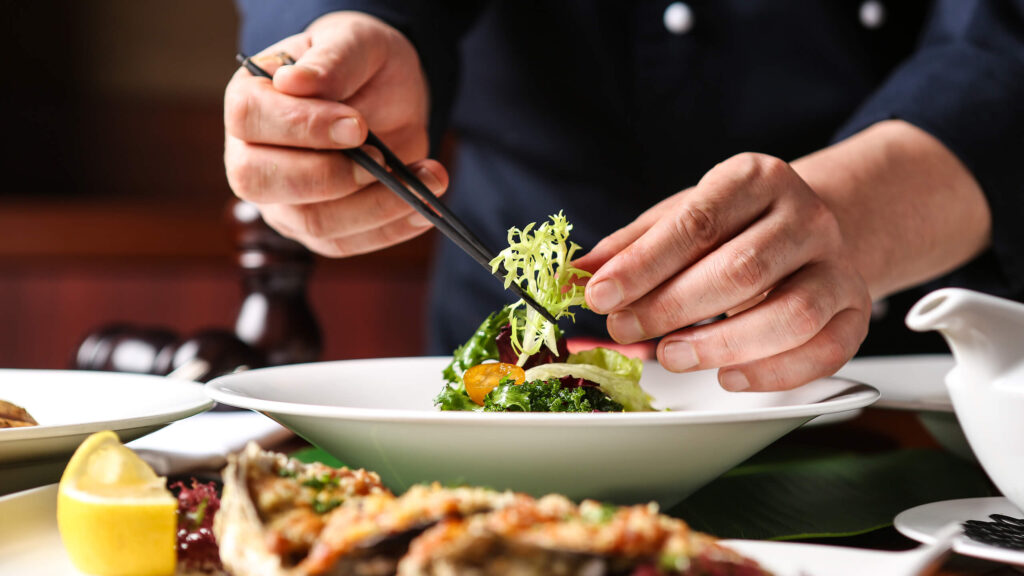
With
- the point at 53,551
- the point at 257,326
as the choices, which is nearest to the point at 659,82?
the point at 257,326

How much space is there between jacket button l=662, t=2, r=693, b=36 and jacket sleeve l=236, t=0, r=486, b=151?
1.83ft

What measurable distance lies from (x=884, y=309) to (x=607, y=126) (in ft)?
3.07

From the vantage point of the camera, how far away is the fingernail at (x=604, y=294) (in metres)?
1.10

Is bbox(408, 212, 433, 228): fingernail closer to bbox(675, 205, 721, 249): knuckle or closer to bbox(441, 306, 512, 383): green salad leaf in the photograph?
bbox(441, 306, 512, 383): green salad leaf

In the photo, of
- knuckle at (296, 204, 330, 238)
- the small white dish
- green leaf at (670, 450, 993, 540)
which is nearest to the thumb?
knuckle at (296, 204, 330, 238)

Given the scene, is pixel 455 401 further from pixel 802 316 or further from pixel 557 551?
pixel 557 551

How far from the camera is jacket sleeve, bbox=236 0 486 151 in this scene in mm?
1902

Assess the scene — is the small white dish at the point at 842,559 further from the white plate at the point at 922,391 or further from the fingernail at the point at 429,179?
the fingernail at the point at 429,179

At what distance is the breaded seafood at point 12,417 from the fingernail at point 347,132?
582mm

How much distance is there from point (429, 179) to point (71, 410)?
68 cm

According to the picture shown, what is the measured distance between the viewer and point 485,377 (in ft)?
4.00

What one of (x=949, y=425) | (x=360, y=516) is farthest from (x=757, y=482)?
(x=360, y=516)

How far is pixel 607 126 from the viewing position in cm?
252

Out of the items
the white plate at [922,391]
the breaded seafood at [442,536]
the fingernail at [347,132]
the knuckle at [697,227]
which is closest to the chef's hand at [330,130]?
the fingernail at [347,132]
